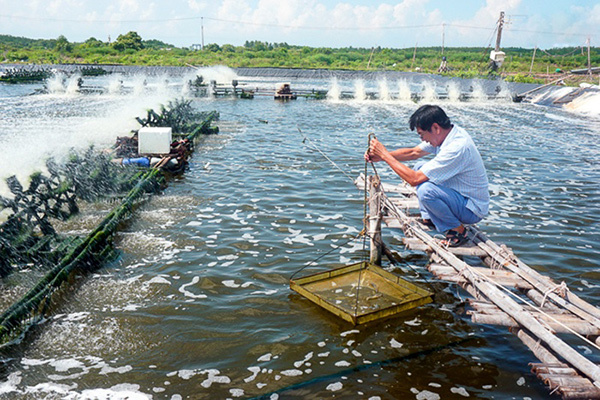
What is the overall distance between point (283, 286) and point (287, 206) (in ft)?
13.9

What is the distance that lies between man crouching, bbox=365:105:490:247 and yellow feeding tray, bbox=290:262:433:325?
964 mm

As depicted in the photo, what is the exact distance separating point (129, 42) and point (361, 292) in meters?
107

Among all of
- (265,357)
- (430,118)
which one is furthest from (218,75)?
Answer: (265,357)

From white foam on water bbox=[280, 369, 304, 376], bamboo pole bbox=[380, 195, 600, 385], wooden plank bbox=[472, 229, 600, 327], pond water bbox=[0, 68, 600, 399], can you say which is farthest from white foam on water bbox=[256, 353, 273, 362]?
wooden plank bbox=[472, 229, 600, 327]

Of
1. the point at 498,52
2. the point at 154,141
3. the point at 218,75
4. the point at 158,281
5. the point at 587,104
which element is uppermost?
the point at 498,52

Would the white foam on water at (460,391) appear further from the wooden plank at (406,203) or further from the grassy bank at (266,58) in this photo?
the grassy bank at (266,58)

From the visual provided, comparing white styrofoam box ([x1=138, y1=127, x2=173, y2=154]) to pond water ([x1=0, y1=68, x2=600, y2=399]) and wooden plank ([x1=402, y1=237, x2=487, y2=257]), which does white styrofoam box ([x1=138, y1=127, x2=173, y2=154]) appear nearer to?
pond water ([x1=0, y1=68, x2=600, y2=399])

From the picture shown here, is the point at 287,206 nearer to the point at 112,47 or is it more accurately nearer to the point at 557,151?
the point at 557,151

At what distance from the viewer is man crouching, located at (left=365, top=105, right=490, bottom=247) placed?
6445 millimetres

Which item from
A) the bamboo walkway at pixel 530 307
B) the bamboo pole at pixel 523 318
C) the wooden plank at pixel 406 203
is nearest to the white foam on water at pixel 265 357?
the bamboo walkway at pixel 530 307

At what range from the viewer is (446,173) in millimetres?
6508

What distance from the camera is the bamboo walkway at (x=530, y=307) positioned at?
4496mm

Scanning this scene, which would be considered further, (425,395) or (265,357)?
(265,357)

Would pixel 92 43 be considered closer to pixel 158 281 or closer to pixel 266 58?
pixel 266 58
